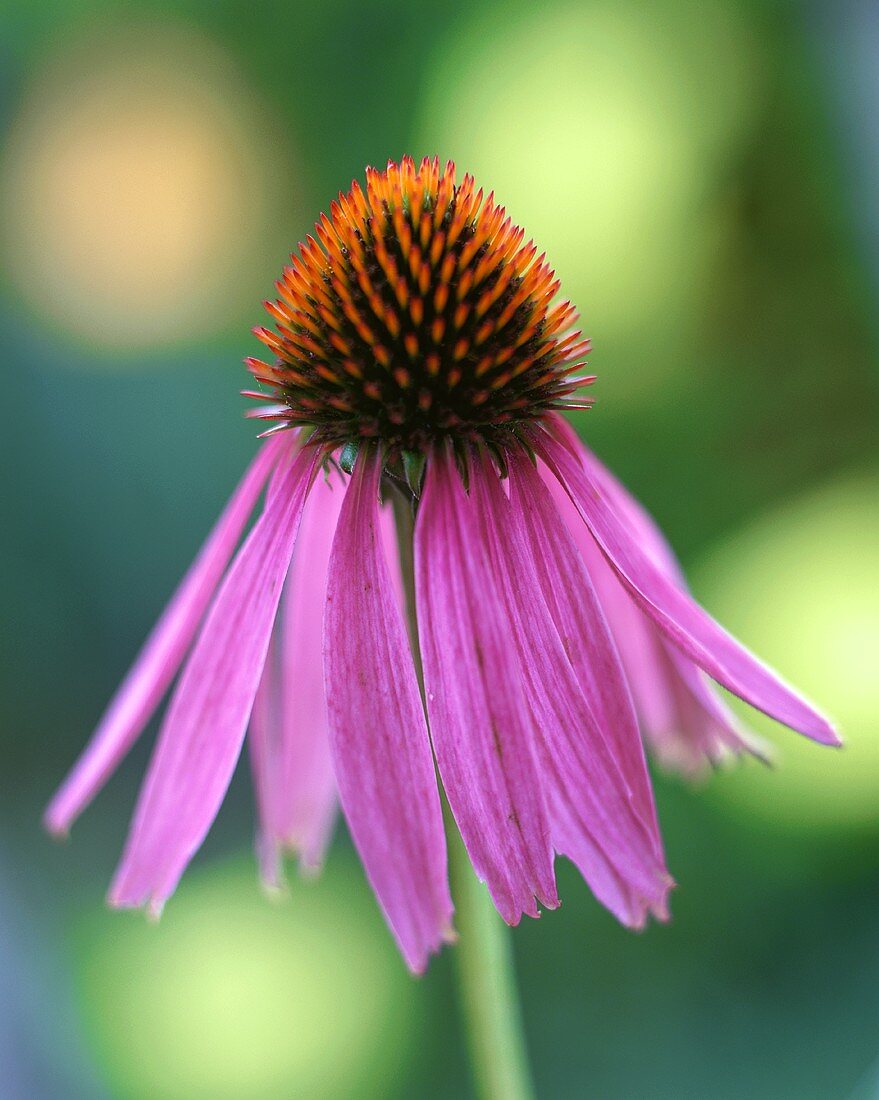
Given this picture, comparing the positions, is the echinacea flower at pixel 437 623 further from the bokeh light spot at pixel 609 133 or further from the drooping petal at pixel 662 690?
the bokeh light spot at pixel 609 133

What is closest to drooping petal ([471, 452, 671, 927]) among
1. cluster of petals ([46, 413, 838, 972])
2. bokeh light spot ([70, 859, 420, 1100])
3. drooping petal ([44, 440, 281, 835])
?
cluster of petals ([46, 413, 838, 972])

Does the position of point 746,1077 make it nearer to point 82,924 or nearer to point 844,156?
point 82,924

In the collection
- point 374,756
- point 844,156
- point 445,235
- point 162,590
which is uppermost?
point 844,156

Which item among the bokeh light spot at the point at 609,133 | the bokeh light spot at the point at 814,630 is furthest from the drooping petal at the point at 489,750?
the bokeh light spot at the point at 609,133

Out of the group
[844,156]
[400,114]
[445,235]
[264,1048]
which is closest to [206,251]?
[400,114]

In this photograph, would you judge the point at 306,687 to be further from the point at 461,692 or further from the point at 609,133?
the point at 609,133

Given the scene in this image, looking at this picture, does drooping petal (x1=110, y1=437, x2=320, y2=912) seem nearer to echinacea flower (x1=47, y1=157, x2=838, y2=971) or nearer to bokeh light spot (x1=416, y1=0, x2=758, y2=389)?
echinacea flower (x1=47, y1=157, x2=838, y2=971)
